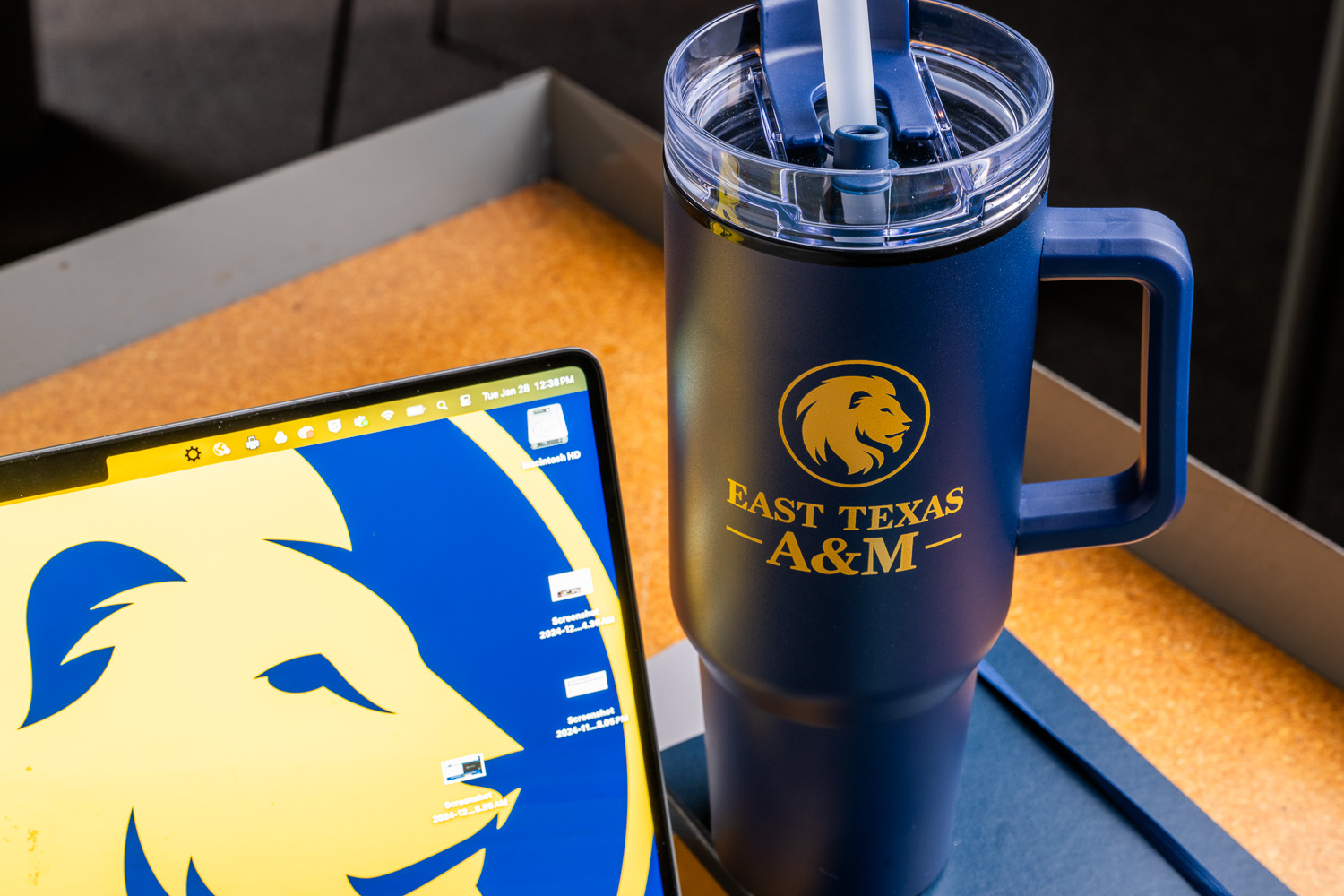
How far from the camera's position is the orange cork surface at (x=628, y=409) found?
519mm

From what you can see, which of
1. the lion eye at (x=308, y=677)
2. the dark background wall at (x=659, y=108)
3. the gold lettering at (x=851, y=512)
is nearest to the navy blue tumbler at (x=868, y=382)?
the gold lettering at (x=851, y=512)

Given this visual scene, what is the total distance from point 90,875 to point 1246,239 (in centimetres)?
122

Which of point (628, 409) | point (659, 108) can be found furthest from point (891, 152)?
point (659, 108)

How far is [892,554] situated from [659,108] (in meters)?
0.78

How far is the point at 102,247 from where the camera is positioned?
71cm

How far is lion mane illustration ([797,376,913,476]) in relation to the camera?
311 mm

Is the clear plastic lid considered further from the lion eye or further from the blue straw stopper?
the lion eye

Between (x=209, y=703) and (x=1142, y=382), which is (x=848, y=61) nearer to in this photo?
(x=1142, y=382)

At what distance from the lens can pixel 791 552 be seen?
0.34 metres

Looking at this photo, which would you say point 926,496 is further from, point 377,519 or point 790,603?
point 377,519

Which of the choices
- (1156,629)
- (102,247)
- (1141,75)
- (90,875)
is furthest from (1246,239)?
(90,875)

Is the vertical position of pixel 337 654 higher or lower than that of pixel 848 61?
lower

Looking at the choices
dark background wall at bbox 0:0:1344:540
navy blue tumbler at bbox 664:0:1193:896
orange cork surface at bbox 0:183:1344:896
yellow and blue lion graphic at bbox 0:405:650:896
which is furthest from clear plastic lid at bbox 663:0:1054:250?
dark background wall at bbox 0:0:1344:540

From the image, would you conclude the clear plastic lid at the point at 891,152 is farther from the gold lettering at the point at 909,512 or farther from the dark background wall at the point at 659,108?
the dark background wall at the point at 659,108
